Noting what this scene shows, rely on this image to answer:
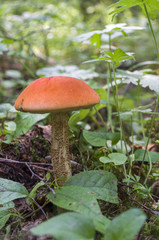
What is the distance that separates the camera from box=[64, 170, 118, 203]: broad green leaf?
1.36 meters

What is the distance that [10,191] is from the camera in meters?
1.37

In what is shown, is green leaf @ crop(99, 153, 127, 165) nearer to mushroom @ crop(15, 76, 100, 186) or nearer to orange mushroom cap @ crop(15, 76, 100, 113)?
mushroom @ crop(15, 76, 100, 186)

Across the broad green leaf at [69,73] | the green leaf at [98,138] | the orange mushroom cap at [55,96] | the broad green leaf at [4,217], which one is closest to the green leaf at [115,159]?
the green leaf at [98,138]

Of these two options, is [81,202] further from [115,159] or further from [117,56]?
[117,56]

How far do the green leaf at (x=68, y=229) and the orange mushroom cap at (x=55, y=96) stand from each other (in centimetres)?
62

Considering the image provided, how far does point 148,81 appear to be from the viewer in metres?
1.70

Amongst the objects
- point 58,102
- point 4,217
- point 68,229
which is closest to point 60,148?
point 58,102

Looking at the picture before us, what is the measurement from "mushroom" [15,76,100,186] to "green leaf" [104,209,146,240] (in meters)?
0.69

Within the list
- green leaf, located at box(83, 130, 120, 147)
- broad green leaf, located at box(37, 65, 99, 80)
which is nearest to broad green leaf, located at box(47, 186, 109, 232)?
green leaf, located at box(83, 130, 120, 147)

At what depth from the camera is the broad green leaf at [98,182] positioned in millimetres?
1358

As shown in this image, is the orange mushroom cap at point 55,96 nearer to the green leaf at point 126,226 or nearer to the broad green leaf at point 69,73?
the green leaf at point 126,226

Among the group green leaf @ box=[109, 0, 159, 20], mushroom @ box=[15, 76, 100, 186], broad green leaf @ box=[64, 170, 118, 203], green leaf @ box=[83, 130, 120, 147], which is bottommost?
broad green leaf @ box=[64, 170, 118, 203]

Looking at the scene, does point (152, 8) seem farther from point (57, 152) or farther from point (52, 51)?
point (52, 51)

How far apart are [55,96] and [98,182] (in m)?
0.72
